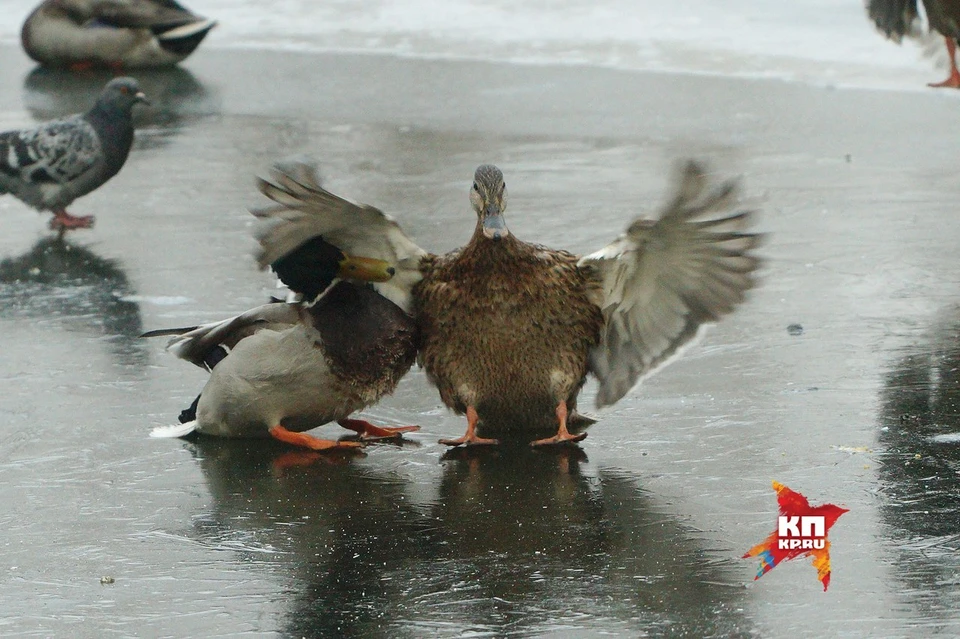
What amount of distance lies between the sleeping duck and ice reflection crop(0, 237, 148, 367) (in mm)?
960

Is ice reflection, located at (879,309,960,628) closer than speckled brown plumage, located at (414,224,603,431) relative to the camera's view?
Yes

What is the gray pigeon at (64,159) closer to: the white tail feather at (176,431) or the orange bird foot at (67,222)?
the orange bird foot at (67,222)

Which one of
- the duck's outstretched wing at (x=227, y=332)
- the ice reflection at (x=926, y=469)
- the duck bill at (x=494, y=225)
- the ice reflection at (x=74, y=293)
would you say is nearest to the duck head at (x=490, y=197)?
the duck bill at (x=494, y=225)

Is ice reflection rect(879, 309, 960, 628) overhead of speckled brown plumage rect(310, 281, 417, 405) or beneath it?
beneath

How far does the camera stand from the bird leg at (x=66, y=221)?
8.06m

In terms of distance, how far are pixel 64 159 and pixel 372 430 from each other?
146 inches

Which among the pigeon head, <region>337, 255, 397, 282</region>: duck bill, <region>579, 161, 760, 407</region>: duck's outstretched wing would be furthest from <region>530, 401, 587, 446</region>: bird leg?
the pigeon head

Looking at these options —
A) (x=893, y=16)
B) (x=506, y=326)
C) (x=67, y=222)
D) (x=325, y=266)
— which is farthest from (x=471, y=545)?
(x=893, y=16)

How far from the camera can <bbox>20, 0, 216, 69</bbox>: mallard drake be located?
12680mm

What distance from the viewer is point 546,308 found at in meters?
4.89

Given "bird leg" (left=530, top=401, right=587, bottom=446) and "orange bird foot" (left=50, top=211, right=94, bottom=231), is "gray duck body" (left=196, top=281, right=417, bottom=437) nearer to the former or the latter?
"bird leg" (left=530, top=401, right=587, bottom=446)

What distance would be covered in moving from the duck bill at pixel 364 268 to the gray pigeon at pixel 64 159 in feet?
11.8

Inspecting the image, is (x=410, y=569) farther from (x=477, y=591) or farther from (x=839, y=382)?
(x=839, y=382)

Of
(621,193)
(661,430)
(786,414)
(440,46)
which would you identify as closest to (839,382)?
(786,414)
